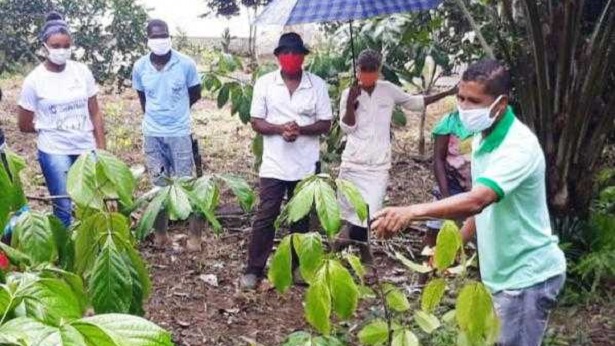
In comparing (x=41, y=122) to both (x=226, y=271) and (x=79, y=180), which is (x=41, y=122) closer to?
(x=226, y=271)

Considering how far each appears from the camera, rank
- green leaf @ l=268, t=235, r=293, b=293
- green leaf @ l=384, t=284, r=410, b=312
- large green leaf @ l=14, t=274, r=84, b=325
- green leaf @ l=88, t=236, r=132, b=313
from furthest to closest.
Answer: green leaf @ l=384, t=284, r=410, b=312, green leaf @ l=268, t=235, r=293, b=293, green leaf @ l=88, t=236, r=132, b=313, large green leaf @ l=14, t=274, r=84, b=325

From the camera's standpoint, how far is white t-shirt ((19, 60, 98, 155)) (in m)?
4.27

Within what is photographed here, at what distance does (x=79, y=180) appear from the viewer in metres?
1.45

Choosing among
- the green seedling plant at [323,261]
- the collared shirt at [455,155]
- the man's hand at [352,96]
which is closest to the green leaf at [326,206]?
the green seedling plant at [323,261]

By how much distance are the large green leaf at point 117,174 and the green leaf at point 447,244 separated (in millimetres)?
749

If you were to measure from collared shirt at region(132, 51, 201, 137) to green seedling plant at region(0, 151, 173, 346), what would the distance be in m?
3.11

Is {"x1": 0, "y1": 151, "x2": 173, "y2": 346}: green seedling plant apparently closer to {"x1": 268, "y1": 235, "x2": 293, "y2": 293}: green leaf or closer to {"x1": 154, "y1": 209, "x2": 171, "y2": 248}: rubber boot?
{"x1": 268, "y1": 235, "x2": 293, "y2": 293}: green leaf

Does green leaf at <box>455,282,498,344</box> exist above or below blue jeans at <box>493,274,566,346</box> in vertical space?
above

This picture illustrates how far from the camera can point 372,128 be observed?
445 cm

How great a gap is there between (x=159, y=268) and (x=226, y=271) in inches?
16.6

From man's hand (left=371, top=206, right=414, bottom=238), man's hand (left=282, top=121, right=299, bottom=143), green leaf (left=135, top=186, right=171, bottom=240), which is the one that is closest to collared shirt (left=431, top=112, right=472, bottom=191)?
man's hand (left=282, top=121, right=299, bottom=143)

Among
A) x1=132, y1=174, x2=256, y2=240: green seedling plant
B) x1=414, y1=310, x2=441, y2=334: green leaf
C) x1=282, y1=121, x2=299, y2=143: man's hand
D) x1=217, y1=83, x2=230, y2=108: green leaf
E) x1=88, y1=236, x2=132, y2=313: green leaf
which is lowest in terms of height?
x1=414, y1=310, x2=441, y2=334: green leaf

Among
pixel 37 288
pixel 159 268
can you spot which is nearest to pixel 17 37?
pixel 159 268

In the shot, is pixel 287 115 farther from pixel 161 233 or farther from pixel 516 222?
pixel 516 222
